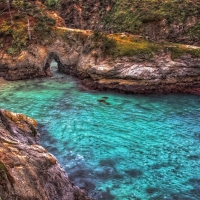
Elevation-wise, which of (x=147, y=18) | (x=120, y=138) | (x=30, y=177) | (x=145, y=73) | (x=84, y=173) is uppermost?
(x=147, y=18)

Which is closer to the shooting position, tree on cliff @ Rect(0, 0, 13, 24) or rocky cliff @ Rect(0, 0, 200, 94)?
rocky cliff @ Rect(0, 0, 200, 94)

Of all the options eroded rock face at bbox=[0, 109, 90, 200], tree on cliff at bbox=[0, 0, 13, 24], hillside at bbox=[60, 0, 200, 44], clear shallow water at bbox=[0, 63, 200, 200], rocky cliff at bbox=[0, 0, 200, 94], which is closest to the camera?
eroded rock face at bbox=[0, 109, 90, 200]

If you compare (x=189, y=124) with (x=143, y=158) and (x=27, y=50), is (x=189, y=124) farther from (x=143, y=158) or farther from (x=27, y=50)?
(x=27, y=50)

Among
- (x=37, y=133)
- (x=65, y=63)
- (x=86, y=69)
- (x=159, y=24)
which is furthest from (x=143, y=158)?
(x=159, y=24)

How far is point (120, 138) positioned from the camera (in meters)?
23.6

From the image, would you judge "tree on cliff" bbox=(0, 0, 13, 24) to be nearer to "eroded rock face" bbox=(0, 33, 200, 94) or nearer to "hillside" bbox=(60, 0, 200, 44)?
"eroded rock face" bbox=(0, 33, 200, 94)

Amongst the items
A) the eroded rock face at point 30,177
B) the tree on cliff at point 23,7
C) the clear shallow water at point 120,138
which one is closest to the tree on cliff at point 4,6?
the tree on cliff at point 23,7

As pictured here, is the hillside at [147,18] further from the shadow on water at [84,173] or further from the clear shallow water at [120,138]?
the shadow on water at [84,173]

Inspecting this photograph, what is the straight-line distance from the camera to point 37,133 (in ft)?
77.9

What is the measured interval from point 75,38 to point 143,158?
3214 centimetres

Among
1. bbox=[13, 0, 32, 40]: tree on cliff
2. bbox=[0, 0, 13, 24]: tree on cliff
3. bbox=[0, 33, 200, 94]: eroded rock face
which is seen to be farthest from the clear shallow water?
bbox=[0, 0, 13, 24]: tree on cliff

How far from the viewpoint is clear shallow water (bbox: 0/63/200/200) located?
55.5 ft

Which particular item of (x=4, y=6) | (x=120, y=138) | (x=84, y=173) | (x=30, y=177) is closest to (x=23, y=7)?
(x=4, y=6)

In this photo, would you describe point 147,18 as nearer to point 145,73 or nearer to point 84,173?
point 145,73
